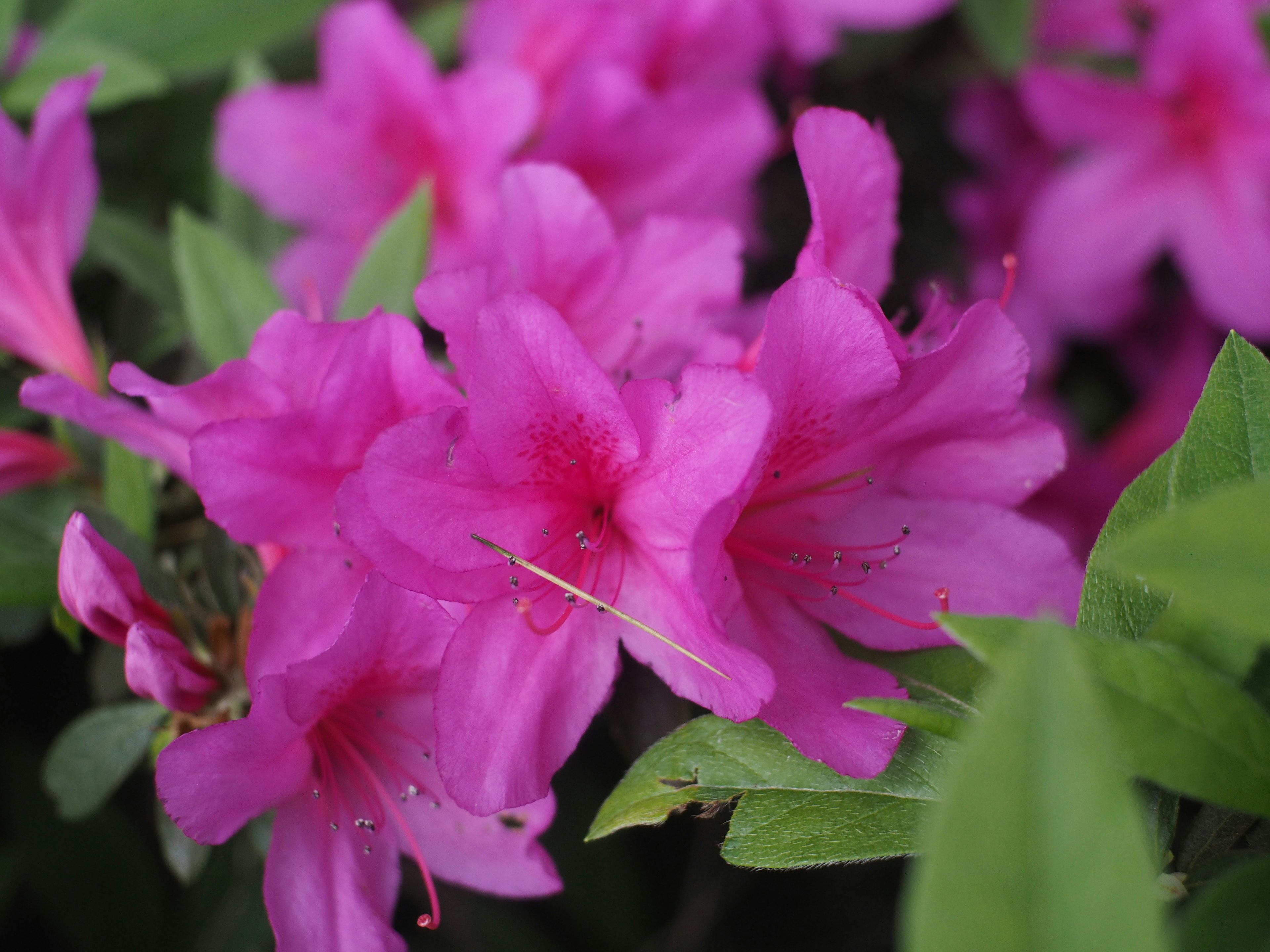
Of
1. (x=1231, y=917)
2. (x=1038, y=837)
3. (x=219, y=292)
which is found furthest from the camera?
(x=219, y=292)

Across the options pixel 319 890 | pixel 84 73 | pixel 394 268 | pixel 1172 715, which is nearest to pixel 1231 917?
pixel 1172 715

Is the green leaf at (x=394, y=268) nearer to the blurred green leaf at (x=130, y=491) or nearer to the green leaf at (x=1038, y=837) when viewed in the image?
the blurred green leaf at (x=130, y=491)

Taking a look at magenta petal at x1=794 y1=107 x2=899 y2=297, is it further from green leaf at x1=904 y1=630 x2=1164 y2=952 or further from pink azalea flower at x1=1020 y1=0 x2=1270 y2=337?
pink azalea flower at x1=1020 y1=0 x2=1270 y2=337

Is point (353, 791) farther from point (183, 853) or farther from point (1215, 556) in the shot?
point (1215, 556)

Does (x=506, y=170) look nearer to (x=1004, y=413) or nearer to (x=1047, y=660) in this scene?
(x=1004, y=413)

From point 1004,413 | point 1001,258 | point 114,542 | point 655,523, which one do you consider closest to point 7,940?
point 114,542

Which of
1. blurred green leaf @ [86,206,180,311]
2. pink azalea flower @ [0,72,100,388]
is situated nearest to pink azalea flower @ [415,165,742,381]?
pink azalea flower @ [0,72,100,388]
